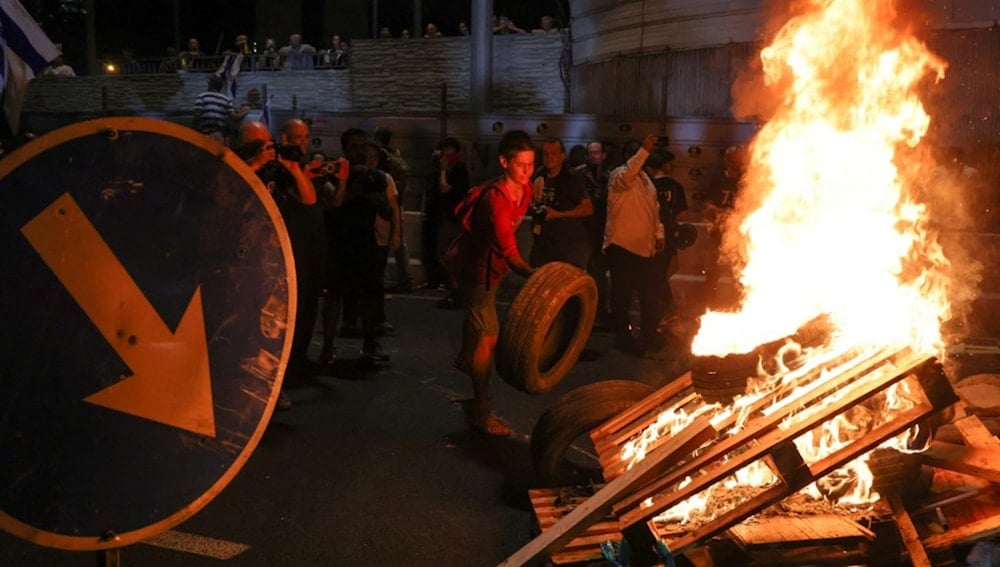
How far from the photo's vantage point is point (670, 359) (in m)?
8.52

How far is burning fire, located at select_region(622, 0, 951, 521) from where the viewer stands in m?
4.28

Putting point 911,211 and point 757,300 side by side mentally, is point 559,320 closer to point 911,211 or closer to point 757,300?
point 757,300

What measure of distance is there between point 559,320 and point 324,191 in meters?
2.56

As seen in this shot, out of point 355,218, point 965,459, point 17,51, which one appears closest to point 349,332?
point 355,218

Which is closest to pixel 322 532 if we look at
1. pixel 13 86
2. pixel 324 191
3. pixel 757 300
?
pixel 757 300

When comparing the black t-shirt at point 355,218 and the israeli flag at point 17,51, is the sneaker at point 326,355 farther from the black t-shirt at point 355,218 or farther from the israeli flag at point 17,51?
the israeli flag at point 17,51

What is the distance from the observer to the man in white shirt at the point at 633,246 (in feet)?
27.9

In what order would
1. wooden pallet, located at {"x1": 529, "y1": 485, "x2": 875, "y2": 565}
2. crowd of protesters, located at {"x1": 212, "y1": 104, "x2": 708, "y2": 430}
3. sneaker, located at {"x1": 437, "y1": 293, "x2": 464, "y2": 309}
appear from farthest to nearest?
sneaker, located at {"x1": 437, "y1": 293, "x2": 464, "y2": 309}, crowd of protesters, located at {"x1": 212, "y1": 104, "x2": 708, "y2": 430}, wooden pallet, located at {"x1": 529, "y1": 485, "x2": 875, "y2": 565}

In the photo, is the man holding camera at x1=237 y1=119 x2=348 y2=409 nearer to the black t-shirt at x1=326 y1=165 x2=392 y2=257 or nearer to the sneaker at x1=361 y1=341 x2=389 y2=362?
the black t-shirt at x1=326 y1=165 x2=392 y2=257

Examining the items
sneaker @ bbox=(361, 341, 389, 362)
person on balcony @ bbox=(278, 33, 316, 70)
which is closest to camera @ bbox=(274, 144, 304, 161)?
→ sneaker @ bbox=(361, 341, 389, 362)

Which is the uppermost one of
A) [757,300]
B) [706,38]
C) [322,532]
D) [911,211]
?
[706,38]

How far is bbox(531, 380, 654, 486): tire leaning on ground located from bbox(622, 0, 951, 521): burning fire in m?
0.28

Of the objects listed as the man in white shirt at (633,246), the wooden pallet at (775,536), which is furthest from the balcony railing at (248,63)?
the wooden pallet at (775,536)

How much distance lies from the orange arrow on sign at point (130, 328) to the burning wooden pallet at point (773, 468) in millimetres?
1747
